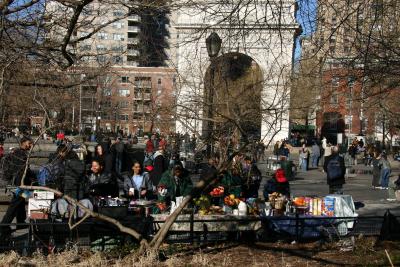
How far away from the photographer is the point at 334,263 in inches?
371

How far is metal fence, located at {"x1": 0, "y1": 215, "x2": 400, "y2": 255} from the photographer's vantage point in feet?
31.3

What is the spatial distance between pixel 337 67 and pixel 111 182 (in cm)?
511

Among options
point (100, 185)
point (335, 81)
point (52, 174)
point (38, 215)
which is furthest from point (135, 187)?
point (335, 81)

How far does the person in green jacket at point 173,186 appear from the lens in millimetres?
12391

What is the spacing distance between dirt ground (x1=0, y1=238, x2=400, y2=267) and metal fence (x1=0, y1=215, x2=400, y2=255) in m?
0.24

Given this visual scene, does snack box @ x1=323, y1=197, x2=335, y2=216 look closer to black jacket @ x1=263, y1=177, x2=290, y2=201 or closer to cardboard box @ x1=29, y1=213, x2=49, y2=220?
black jacket @ x1=263, y1=177, x2=290, y2=201

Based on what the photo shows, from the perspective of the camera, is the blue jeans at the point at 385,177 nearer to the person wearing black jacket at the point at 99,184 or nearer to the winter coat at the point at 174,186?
the winter coat at the point at 174,186

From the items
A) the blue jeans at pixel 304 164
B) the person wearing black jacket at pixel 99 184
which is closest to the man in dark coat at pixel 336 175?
the person wearing black jacket at pixel 99 184

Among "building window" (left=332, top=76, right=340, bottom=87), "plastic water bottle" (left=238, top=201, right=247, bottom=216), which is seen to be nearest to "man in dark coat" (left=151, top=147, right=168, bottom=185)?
"building window" (left=332, top=76, right=340, bottom=87)

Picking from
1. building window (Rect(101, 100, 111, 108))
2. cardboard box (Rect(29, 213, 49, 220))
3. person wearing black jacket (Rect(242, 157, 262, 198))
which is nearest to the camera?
cardboard box (Rect(29, 213, 49, 220))

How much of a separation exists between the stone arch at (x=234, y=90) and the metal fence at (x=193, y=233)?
1.83 meters

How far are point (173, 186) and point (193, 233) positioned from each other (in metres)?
2.21

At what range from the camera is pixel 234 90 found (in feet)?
66.1

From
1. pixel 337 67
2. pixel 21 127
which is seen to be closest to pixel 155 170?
pixel 21 127
